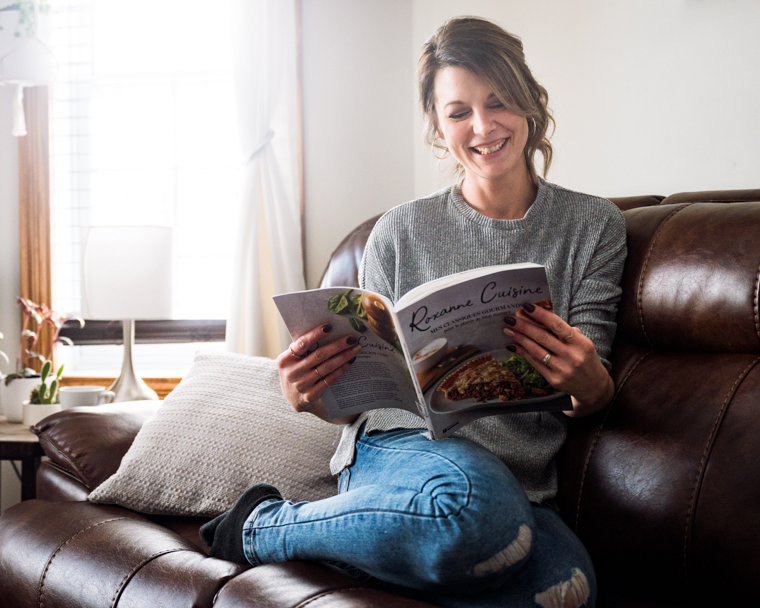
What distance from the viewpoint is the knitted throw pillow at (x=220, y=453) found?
1.27 m

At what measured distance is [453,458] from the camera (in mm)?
944

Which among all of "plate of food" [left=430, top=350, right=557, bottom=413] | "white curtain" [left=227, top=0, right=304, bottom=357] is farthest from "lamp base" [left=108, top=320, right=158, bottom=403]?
"plate of food" [left=430, top=350, right=557, bottom=413]

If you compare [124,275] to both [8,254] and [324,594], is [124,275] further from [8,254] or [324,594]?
[324,594]

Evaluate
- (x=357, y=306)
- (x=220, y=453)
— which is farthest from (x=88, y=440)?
(x=357, y=306)

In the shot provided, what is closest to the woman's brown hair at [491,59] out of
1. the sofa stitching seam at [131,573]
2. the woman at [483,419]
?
the woman at [483,419]

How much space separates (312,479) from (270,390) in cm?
23

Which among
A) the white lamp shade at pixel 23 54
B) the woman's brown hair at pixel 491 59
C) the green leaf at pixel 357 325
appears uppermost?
the white lamp shade at pixel 23 54

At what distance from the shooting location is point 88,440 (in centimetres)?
139

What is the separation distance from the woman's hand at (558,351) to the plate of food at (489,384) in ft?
0.07

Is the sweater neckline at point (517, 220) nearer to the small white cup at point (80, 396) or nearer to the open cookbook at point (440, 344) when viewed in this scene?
the open cookbook at point (440, 344)

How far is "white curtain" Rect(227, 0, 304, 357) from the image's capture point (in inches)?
96.3

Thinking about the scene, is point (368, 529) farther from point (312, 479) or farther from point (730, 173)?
point (730, 173)

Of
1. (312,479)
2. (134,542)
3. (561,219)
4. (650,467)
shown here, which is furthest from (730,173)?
(134,542)

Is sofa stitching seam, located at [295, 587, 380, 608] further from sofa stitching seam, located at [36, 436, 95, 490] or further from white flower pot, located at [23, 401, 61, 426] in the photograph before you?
white flower pot, located at [23, 401, 61, 426]
